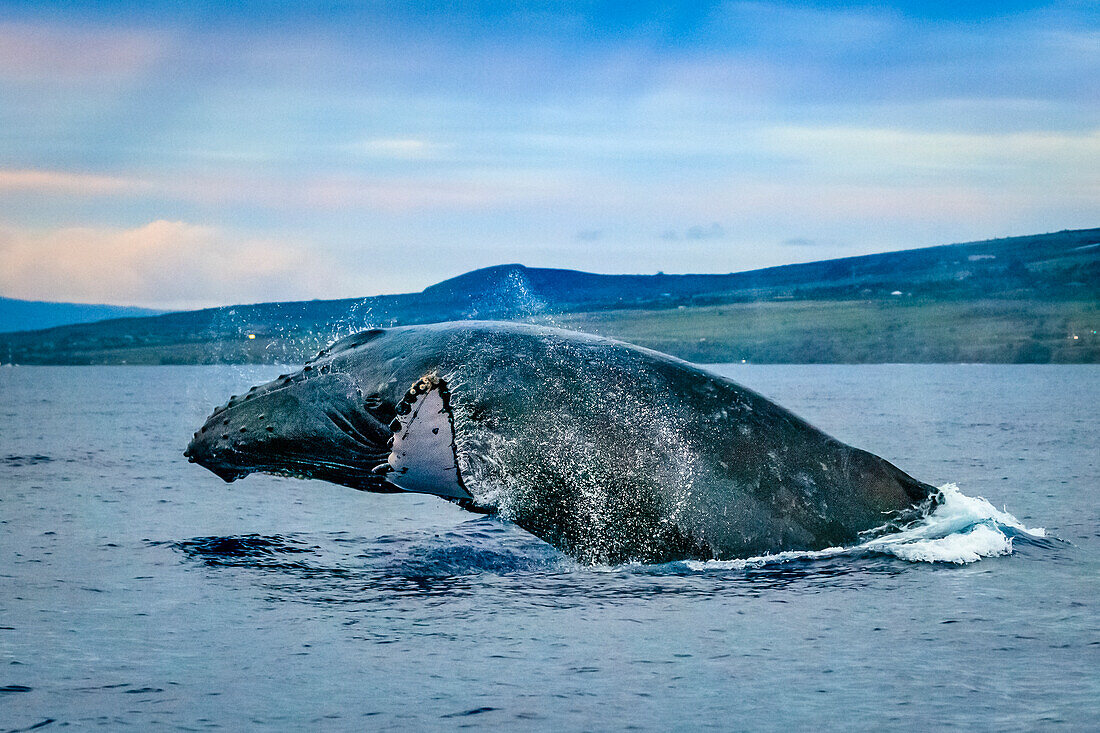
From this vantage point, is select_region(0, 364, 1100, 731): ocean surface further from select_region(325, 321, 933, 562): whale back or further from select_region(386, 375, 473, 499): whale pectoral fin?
select_region(386, 375, 473, 499): whale pectoral fin

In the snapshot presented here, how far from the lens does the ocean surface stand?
6.75 m

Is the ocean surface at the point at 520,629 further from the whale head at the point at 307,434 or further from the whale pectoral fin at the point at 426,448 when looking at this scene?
the whale head at the point at 307,434

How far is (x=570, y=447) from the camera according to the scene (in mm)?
9508

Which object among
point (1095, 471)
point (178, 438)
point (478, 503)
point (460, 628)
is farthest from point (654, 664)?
point (178, 438)

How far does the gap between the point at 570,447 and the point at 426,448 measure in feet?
3.95

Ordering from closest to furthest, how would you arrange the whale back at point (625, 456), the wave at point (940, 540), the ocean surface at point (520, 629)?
the ocean surface at point (520, 629) < the whale back at point (625, 456) < the wave at point (940, 540)

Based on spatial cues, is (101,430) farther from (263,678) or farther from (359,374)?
(263,678)

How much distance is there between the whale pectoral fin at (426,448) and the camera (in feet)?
31.2

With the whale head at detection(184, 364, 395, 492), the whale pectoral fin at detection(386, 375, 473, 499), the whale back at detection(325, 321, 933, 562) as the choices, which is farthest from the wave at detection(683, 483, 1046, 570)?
the whale head at detection(184, 364, 395, 492)

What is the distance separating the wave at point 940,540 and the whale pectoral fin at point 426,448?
2171mm

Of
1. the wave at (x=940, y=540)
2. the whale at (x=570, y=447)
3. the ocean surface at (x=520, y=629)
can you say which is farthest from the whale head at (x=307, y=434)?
the wave at (x=940, y=540)

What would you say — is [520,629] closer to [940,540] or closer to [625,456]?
[625,456]

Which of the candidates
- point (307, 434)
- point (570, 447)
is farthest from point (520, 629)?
point (307, 434)

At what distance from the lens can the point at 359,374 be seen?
33.3 feet
